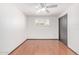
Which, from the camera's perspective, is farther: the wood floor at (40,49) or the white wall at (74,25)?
the white wall at (74,25)

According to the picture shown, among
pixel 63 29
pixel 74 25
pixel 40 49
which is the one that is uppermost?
pixel 74 25

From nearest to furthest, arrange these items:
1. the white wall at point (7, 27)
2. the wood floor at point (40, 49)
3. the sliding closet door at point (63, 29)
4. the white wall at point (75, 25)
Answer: the white wall at point (7, 27) < the wood floor at point (40, 49) < the white wall at point (75, 25) < the sliding closet door at point (63, 29)

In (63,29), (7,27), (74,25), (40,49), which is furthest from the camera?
(63,29)

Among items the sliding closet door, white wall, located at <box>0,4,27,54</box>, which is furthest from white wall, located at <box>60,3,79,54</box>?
white wall, located at <box>0,4,27,54</box>

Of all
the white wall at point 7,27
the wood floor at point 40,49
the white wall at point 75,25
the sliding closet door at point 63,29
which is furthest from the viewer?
the sliding closet door at point 63,29

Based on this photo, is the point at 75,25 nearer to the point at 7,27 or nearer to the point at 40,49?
the point at 40,49

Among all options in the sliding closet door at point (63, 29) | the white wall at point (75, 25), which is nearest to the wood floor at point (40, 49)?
the white wall at point (75, 25)

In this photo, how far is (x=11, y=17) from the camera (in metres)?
3.13

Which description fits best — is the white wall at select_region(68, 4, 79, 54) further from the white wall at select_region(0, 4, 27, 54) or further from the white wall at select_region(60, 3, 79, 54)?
A: the white wall at select_region(0, 4, 27, 54)

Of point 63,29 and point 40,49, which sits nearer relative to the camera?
point 40,49

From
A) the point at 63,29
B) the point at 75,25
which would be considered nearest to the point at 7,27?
the point at 75,25

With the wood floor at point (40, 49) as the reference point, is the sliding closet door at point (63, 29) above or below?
above

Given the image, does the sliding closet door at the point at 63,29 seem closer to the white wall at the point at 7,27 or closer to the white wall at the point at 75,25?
the white wall at the point at 75,25
